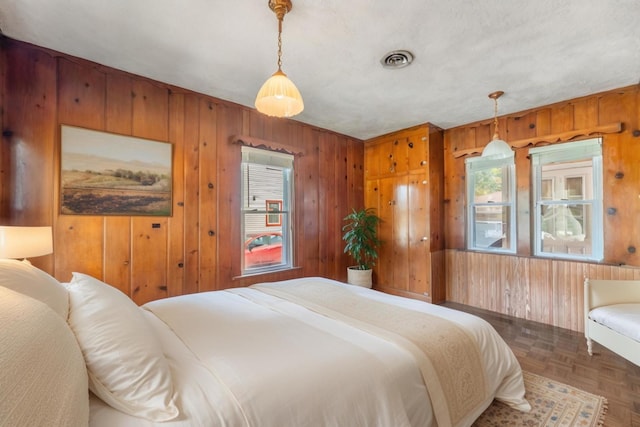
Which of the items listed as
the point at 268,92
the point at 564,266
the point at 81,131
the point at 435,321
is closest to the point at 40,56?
the point at 81,131

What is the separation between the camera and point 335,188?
14.3 ft

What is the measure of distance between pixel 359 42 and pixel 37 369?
7.90 feet

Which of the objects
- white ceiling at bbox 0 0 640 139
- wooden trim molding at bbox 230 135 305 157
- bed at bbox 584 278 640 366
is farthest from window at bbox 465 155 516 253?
wooden trim molding at bbox 230 135 305 157

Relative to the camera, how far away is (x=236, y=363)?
3.76 ft

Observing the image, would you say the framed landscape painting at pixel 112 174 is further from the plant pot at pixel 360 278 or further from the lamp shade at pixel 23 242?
the plant pot at pixel 360 278

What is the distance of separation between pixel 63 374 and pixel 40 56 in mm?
2761

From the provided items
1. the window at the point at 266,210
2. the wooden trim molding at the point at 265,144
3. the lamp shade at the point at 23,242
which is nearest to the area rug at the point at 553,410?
the window at the point at 266,210

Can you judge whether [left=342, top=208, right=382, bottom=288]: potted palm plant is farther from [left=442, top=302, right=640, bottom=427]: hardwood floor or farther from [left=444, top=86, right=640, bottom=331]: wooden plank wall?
[left=442, top=302, right=640, bottom=427]: hardwood floor

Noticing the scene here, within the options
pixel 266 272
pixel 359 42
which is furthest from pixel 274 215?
pixel 359 42

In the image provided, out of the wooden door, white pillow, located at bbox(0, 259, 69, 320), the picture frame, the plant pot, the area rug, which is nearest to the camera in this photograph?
white pillow, located at bbox(0, 259, 69, 320)

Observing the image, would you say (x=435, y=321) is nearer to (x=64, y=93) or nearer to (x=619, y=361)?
(x=619, y=361)

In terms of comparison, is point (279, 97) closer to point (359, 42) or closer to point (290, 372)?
point (359, 42)

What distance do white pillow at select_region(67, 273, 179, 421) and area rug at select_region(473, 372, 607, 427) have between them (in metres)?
1.78

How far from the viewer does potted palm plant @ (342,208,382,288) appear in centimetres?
415
